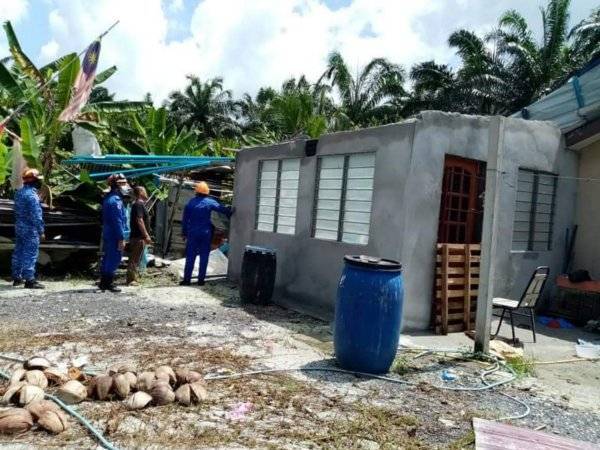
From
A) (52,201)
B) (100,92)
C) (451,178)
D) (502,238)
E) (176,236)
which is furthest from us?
(100,92)

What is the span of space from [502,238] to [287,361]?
4660mm

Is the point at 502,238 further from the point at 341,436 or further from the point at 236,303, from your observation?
the point at 341,436

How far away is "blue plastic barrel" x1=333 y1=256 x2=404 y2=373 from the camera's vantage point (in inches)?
217

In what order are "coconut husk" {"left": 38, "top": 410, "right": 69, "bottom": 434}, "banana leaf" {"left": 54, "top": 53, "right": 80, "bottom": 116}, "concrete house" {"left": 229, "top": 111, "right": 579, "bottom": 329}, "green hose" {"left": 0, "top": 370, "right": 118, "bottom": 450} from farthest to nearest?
"banana leaf" {"left": 54, "top": 53, "right": 80, "bottom": 116} → "concrete house" {"left": 229, "top": 111, "right": 579, "bottom": 329} → "coconut husk" {"left": 38, "top": 410, "right": 69, "bottom": 434} → "green hose" {"left": 0, "top": 370, "right": 118, "bottom": 450}

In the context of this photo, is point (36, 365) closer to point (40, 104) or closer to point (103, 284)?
point (103, 284)

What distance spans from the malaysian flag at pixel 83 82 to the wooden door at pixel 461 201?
7103mm

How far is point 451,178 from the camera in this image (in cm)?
822

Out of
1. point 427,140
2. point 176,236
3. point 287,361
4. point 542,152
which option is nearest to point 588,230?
point 542,152

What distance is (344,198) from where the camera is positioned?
28.7 feet

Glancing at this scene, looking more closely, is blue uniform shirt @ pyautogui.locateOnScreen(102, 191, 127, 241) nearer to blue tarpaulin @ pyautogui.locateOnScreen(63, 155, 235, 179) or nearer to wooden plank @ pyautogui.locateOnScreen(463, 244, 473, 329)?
blue tarpaulin @ pyautogui.locateOnScreen(63, 155, 235, 179)

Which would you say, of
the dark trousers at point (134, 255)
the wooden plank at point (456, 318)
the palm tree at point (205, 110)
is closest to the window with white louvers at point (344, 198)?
the wooden plank at point (456, 318)

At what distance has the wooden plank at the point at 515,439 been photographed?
13.1ft

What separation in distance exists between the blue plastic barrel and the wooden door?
9.75ft

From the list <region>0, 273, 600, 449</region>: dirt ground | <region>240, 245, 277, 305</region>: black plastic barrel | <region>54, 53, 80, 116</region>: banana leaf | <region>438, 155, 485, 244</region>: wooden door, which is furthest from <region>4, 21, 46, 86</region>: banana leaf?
<region>438, 155, 485, 244</region>: wooden door
